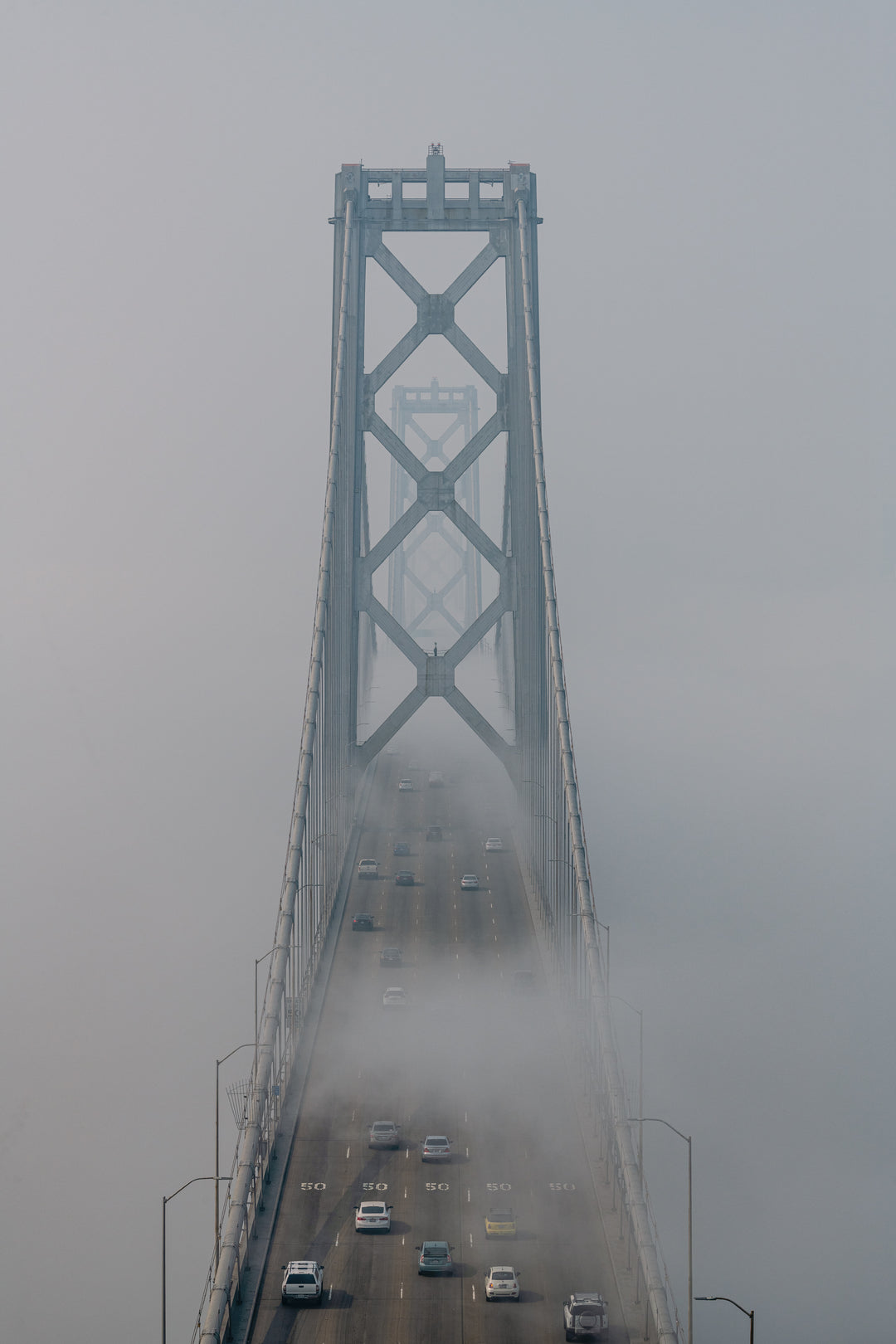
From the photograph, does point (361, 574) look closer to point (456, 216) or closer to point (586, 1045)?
point (456, 216)

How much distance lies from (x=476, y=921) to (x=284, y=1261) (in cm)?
2342

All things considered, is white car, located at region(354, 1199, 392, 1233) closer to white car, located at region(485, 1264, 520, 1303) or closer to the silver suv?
white car, located at region(485, 1264, 520, 1303)

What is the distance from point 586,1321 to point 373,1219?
21.9 feet

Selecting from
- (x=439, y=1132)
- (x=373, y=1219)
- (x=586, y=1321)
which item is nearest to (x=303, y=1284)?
(x=373, y=1219)

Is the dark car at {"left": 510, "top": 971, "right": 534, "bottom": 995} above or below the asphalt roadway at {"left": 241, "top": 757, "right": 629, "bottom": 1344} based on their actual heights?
above

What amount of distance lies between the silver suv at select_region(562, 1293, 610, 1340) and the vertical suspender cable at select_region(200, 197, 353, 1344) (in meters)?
6.18

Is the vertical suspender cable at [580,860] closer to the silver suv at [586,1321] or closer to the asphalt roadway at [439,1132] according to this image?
the silver suv at [586,1321]

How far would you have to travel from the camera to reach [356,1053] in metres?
42.8

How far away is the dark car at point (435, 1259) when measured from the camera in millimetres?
31188

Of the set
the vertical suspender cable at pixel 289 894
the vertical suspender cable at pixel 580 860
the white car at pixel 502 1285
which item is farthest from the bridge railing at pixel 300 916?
the vertical suspender cable at pixel 580 860

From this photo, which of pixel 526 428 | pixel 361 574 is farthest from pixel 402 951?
pixel 526 428

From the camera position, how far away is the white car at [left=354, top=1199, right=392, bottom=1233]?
109ft

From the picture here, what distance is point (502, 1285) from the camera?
30.2 m

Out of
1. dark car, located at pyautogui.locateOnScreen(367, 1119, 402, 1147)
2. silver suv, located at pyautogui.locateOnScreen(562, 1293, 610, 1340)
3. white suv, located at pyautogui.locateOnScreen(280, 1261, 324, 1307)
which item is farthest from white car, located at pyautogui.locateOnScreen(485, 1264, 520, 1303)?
dark car, located at pyautogui.locateOnScreen(367, 1119, 402, 1147)
